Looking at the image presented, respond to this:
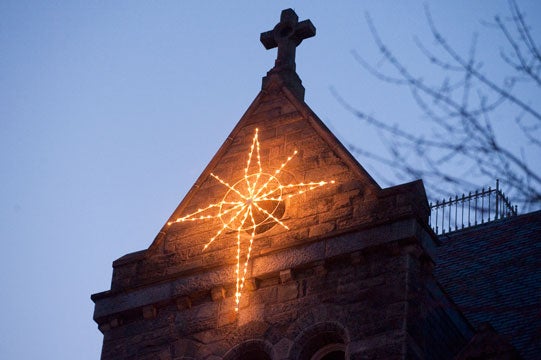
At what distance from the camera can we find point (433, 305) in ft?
53.1

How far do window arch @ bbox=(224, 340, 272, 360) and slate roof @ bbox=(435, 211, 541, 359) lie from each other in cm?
267

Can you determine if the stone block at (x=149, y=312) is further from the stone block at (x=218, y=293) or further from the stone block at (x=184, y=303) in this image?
the stone block at (x=218, y=293)

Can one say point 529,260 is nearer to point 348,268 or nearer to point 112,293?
point 348,268

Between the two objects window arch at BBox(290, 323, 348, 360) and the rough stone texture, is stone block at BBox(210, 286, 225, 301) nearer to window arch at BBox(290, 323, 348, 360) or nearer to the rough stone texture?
the rough stone texture

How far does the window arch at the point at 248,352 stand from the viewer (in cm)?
1684

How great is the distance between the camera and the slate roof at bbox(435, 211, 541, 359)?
1798cm

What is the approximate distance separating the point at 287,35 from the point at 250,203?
3480mm

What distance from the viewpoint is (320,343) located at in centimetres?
1655

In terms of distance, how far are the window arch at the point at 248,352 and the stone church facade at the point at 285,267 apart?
2 centimetres

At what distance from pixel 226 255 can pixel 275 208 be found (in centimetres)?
90

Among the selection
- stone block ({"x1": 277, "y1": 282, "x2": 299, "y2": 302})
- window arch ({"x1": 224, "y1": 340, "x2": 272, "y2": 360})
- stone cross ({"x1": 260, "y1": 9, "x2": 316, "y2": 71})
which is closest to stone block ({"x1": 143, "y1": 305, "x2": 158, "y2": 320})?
window arch ({"x1": 224, "y1": 340, "x2": 272, "y2": 360})

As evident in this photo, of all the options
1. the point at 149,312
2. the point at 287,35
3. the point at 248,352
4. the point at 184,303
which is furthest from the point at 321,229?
the point at 287,35

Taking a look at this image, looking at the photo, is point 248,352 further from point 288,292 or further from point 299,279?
point 299,279

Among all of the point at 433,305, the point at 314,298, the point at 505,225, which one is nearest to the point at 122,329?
the point at 314,298
